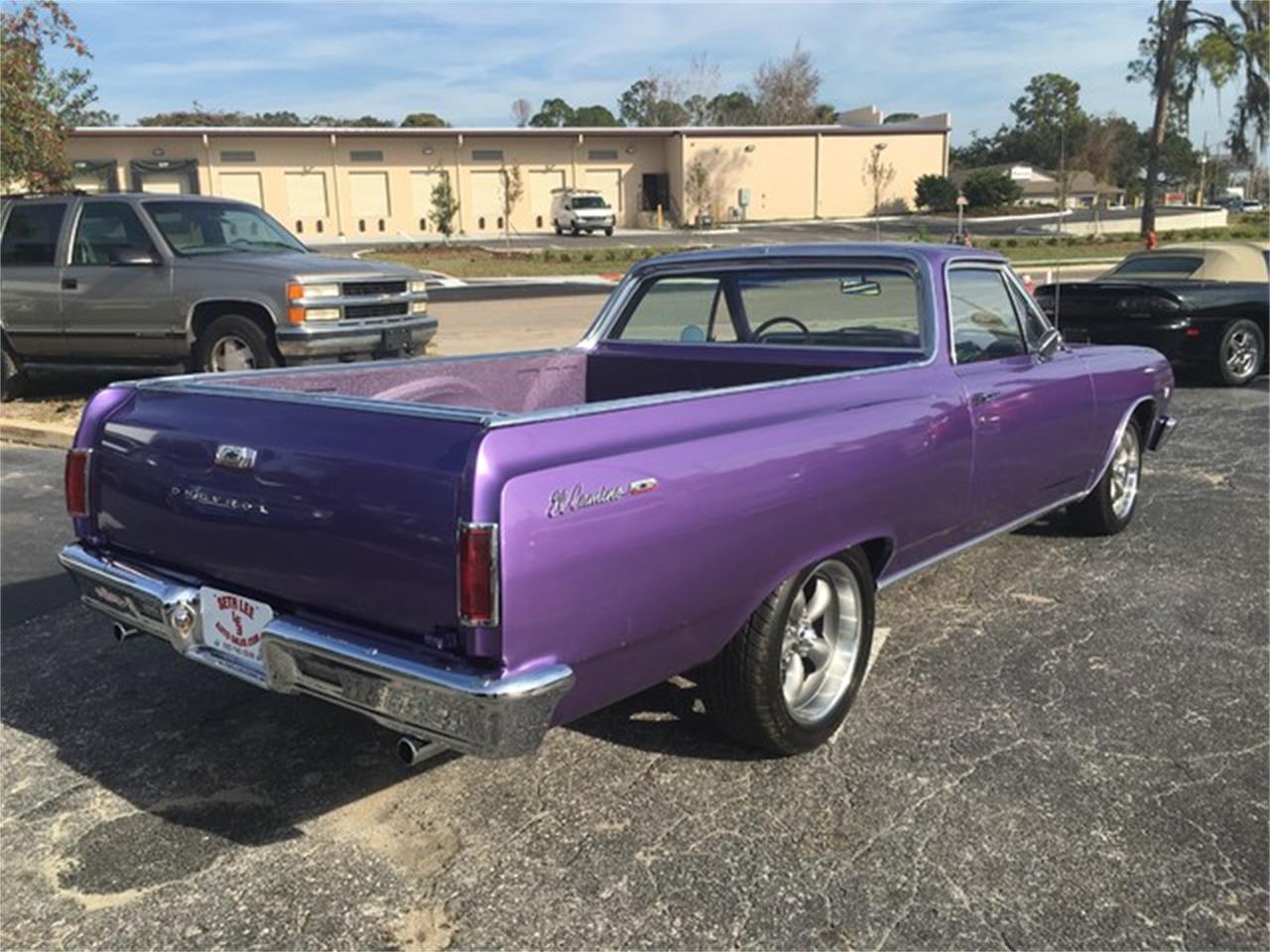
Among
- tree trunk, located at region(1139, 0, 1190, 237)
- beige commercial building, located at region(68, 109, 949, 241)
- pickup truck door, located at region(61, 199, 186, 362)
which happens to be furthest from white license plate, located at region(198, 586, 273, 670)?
beige commercial building, located at region(68, 109, 949, 241)

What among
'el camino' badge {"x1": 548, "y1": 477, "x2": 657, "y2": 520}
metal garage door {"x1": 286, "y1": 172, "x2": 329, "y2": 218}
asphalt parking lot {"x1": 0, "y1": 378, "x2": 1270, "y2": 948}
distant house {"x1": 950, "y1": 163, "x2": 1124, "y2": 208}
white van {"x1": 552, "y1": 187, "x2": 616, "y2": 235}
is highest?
distant house {"x1": 950, "y1": 163, "x2": 1124, "y2": 208}

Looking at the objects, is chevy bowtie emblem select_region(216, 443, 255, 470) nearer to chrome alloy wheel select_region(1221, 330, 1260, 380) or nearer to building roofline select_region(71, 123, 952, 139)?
chrome alloy wheel select_region(1221, 330, 1260, 380)

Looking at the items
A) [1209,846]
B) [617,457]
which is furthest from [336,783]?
[1209,846]

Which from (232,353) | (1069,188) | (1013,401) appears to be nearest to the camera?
(1013,401)

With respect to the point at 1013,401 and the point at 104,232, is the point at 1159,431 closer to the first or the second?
the point at 1013,401

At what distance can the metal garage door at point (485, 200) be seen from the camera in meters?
57.6

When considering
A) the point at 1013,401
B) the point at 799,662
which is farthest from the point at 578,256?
the point at 799,662

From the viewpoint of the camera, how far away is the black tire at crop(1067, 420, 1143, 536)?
5836mm

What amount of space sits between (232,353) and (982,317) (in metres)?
6.71

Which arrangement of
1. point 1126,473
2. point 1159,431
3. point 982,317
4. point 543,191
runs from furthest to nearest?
1. point 543,191
2. point 1159,431
3. point 1126,473
4. point 982,317

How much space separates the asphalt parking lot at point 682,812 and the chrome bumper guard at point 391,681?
509mm

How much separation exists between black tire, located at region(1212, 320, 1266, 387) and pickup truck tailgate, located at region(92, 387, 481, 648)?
1041 centimetres

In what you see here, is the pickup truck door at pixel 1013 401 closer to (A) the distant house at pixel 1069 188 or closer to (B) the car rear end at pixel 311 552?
(B) the car rear end at pixel 311 552

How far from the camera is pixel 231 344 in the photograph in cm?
931
